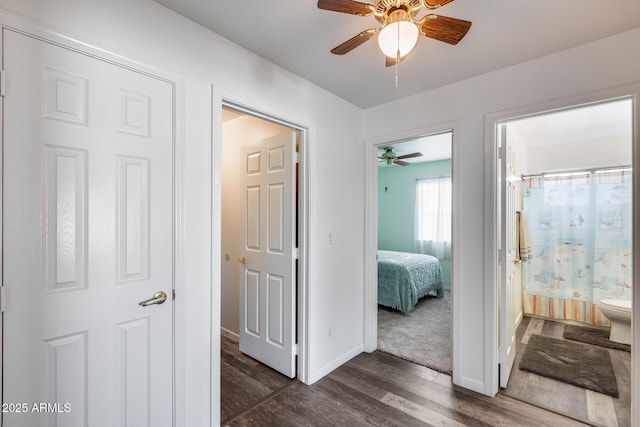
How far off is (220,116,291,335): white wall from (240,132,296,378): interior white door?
16.2 inches

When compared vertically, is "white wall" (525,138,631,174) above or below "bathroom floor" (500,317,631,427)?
above

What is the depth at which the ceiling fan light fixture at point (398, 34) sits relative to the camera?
46.6 inches

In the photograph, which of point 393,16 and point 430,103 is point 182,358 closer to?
point 393,16

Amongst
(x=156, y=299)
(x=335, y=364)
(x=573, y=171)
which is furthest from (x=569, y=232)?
(x=156, y=299)

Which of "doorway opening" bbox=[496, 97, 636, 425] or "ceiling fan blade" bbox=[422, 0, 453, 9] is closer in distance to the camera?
"ceiling fan blade" bbox=[422, 0, 453, 9]

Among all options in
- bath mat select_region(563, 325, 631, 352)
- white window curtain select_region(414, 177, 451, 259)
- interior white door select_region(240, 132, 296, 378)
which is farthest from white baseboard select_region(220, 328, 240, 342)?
white window curtain select_region(414, 177, 451, 259)

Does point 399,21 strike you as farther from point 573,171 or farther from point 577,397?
point 573,171

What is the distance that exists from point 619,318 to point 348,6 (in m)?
4.14

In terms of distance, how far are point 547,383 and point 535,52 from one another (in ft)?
8.43

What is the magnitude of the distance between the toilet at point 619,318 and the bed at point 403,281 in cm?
199

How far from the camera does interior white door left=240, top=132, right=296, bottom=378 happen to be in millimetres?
2439

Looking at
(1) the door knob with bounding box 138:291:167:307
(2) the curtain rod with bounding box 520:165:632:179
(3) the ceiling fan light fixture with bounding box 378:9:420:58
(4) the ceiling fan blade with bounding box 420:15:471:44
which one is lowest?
(1) the door knob with bounding box 138:291:167:307

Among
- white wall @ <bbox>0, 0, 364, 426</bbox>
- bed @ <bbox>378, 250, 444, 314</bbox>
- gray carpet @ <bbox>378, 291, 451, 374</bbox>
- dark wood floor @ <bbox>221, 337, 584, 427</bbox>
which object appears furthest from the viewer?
bed @ <bbox>378, 250, 444, 314</bbox>

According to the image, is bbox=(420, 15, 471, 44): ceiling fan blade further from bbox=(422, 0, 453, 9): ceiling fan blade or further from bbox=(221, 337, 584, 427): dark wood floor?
bbox=(221, 337, 584, 427): dark wood floor
